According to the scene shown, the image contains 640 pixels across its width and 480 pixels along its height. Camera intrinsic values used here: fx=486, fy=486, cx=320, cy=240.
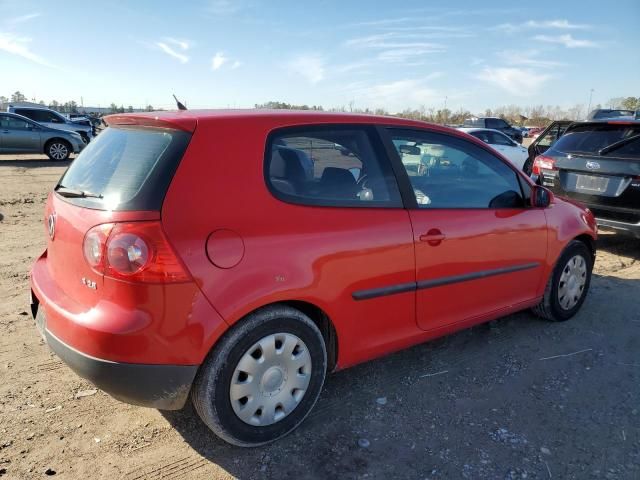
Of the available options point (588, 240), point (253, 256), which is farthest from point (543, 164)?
point (253, 256)

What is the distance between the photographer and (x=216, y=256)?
2193 millimetres

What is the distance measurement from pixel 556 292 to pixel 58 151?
16.3m

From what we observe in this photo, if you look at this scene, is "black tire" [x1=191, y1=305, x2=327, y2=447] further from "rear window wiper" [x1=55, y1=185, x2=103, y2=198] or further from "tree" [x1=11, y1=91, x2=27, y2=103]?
"tree" [x1=11, y1=91, x2=27, y2=103]

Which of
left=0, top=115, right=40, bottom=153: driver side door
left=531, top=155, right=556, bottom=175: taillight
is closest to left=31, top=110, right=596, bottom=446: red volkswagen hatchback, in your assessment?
left=531, top=155, right=556, bottom=175: taillight

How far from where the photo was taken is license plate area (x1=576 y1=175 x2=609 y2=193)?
5.72 metres

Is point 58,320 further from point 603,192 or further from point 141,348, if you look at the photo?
point 603,192

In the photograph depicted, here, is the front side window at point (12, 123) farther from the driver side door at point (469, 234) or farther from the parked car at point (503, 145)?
the driver side door at point (469, 234)

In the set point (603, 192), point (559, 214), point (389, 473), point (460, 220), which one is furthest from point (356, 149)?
point (603, 192)

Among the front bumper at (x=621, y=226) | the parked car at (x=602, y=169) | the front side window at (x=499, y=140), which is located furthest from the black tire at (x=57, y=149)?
the front bumper at (x=621, y=226)

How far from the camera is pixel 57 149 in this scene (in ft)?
52.3

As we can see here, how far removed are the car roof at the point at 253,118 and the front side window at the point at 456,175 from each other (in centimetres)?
15

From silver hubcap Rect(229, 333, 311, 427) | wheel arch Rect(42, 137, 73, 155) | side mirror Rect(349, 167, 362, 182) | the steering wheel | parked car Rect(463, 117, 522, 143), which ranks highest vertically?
parked car Rect(463, 117, 522, 143)

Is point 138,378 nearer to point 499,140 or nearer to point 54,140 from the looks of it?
point 499,140

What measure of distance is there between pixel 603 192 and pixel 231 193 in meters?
5.08
